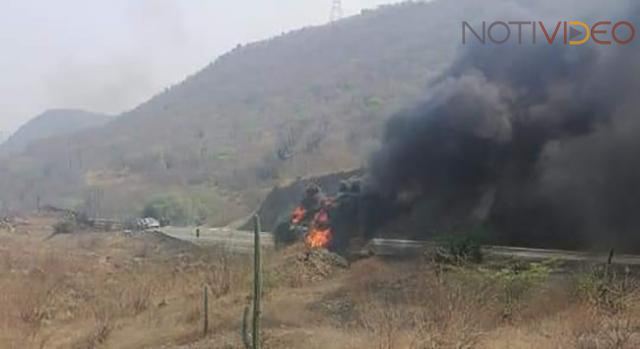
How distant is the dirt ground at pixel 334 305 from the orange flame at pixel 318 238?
7.81 feet

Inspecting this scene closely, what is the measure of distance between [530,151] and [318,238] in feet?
35.1

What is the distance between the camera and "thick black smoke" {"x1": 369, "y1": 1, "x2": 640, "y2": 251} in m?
27.6

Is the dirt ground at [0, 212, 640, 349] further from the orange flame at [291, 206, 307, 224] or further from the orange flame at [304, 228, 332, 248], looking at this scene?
the orange flame at [291, 206, 307, 224]

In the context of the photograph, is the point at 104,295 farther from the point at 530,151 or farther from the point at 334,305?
the point at 530,151

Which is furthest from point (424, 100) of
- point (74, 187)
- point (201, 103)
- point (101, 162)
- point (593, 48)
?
point (201, 103)

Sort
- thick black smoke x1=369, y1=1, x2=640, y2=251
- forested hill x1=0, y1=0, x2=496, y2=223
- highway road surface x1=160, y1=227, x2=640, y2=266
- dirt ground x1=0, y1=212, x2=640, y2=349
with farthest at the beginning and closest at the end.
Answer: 1. forested hill x1=0, y1=0, x2=496, y2=223
2. thick black smoke x1=369, y1=1, x2=640, y2=251
3. highway road surface x1=160, y1=227, x2=640, y2=266
4. dirt ground x1=0, y1=212, x2=640, y2=349

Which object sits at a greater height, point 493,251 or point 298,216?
point 298,216

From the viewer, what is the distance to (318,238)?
3319 centimetres

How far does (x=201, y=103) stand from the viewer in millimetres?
162125

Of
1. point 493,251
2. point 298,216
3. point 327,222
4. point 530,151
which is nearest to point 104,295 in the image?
point 327,222

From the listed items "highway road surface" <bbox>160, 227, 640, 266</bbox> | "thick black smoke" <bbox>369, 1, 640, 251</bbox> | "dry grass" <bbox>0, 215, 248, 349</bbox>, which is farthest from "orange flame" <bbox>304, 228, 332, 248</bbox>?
"dry grass" <bbox>0, 215, 248, 349</bbox>

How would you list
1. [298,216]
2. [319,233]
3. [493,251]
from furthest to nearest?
[298,216], [319,233], [493,251]

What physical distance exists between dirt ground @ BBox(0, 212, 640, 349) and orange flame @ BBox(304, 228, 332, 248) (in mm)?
2380

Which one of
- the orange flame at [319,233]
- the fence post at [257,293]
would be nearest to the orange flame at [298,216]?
the orange flame at [319,233]
